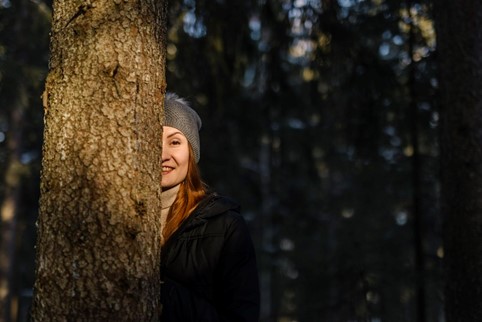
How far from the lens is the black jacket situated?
306 centimetres

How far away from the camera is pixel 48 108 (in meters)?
2.94

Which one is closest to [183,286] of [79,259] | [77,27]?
[79,259]

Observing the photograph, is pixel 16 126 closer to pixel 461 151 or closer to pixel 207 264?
pixel 461 151

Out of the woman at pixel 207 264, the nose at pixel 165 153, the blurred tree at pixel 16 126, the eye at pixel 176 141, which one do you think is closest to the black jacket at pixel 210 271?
the woman at pixel 207 264

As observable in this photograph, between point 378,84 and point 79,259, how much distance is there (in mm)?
6291

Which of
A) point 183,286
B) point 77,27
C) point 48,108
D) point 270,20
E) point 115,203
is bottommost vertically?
point 183,286

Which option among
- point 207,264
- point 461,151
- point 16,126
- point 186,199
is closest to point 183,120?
point 186,199

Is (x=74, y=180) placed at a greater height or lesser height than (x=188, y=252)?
greater

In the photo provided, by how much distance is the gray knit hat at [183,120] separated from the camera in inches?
144

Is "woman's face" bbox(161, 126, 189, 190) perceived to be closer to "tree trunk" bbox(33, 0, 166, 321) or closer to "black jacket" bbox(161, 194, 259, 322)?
"black jacket" bbox(161, 194, 259, 322)

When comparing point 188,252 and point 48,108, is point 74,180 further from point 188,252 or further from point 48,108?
point 188,252

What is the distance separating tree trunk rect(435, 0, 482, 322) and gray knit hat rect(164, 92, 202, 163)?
2978 millimetres

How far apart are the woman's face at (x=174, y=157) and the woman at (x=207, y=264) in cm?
4

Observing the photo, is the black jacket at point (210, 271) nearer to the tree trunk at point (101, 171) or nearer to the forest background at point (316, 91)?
the tree trunk at point (101, 171)
